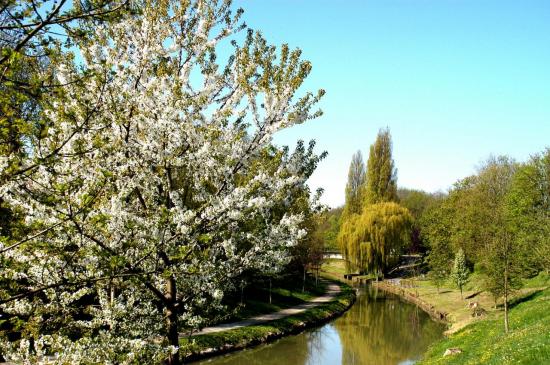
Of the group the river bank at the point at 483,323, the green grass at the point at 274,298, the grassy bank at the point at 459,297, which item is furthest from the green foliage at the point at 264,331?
the river bank at the point at 483,323

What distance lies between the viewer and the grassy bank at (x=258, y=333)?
24325 mm

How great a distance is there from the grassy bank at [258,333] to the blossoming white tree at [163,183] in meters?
12.9

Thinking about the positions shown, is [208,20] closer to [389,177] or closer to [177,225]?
[177,225]

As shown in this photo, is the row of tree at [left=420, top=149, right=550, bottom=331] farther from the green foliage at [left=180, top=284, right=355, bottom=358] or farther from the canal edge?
the green foliage at [left=180, top=284, right=355, bottom=358]

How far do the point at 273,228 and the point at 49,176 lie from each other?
3313mm

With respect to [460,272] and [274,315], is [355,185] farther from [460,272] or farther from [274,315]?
[274,315]

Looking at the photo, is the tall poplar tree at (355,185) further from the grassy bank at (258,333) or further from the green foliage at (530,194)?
the grassy bank at (258,333)

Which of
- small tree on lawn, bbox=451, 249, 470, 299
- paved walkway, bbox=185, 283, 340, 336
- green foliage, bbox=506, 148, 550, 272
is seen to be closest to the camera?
paved walkway, bbox=185, 283, 340, 336

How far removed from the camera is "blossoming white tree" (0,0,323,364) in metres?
6.05

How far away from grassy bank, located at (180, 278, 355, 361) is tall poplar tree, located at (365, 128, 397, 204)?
89.2 ft

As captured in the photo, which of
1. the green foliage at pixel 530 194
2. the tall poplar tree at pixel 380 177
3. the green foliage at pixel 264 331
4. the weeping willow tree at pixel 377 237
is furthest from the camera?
the tall poplar tree at pixel 380 177

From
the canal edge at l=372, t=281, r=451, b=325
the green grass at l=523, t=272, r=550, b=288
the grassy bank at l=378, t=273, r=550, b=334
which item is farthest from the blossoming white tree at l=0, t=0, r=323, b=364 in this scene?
the green grass at l=523, t=272, r=550, b=288

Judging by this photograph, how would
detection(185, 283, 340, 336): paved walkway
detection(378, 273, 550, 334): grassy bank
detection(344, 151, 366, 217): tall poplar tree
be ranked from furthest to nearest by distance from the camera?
1. detection(344, 151, 366, 217): tall poplar tree
2. detection(378, 273, 550, 334): grassy bank
3. detection(185, 283, 340, 336): paved walkway

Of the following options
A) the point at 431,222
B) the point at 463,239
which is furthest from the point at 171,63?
the point at 431,222
